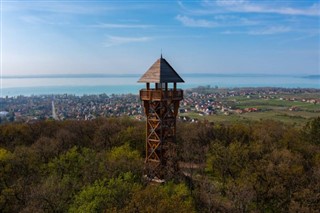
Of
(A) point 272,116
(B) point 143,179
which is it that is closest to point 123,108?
(A) point 272,116

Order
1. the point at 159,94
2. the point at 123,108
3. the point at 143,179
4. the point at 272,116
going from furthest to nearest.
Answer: the point at 123,108 < the point at 272,116 < the point at 159,94 < the point at 143,179

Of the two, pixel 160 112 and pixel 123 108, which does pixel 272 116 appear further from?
pixel 160 112

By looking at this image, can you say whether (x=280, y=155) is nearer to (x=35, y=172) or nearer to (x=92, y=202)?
(x=92, y=202)

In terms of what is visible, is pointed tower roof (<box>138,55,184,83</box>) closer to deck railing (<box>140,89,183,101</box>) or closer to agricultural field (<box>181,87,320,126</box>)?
deck railing (<box>140,89,183,101</box>)

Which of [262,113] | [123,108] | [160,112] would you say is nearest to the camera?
[160,112]

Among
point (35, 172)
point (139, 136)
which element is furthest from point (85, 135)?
point (35, 172)

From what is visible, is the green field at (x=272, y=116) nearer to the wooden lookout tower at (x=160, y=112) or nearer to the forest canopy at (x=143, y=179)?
the forest canopy at (x=143, y=179)
